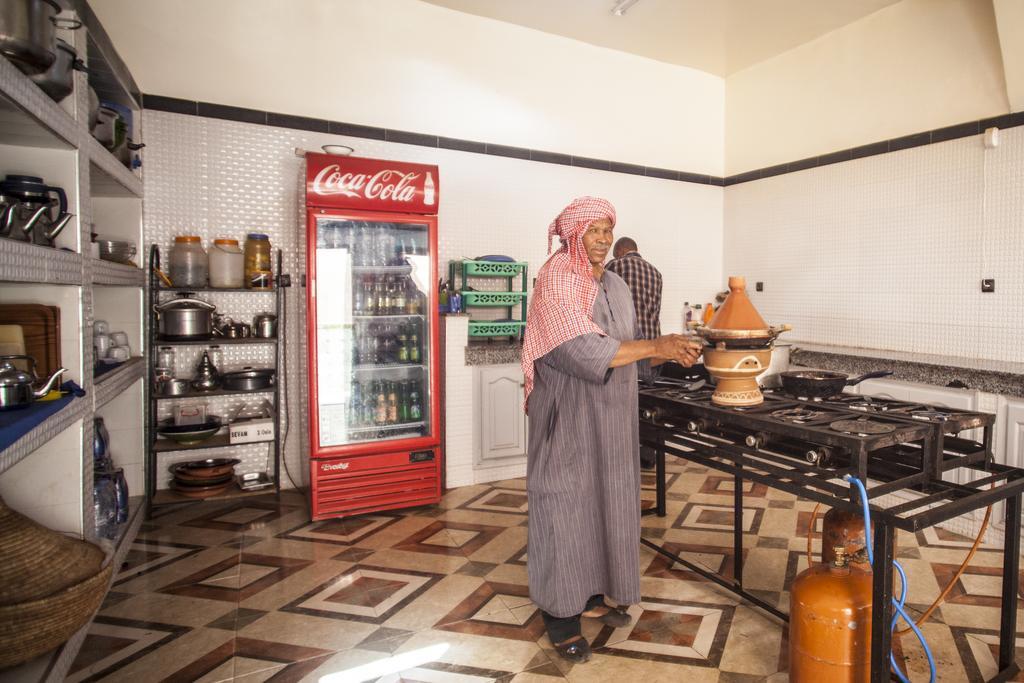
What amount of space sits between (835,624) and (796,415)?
2.13 feet

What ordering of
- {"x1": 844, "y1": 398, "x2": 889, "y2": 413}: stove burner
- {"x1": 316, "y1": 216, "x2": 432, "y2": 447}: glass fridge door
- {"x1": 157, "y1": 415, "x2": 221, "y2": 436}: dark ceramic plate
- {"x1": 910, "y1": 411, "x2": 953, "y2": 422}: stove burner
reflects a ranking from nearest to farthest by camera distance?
1. {"x1": 910, "y1": 411, "x2": 953, "y2": 422}: stove burner
2. {"x1": 844, "y1": 398, "x2": 889, "y2": 413}: stove burner
3. {"x1": 157, "y1": 415, "x2": 221, "y2": 436}: dark ceramic plate
4. {"x1": 316, "y1": 216, "x2": 432, "y2": 447}: glass fridge door

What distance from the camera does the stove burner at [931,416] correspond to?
74.7 inches

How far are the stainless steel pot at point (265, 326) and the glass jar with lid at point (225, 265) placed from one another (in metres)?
0.24

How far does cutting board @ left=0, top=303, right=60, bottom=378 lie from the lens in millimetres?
2205

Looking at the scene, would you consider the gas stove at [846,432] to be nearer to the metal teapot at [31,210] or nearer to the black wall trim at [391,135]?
the metal teapot at [31,210]

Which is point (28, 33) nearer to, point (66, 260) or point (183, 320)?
point (66, 260)

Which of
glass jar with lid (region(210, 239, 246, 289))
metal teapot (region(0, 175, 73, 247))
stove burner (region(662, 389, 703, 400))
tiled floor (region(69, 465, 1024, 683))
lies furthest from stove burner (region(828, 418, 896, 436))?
glass jar with lid (region(210, 239, 246, 289))

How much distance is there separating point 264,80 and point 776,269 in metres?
4.47

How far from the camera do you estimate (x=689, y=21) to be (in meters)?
4.77

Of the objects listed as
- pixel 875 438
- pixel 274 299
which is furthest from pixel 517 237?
pixel 875 438

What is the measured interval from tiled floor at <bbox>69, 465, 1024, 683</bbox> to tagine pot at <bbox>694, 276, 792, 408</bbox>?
1.00 m

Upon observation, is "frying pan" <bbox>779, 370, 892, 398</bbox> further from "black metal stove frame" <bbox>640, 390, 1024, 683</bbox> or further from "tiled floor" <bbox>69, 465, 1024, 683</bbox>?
"tiled floor" <bbox>69, 465, 1024, 683</bbox>

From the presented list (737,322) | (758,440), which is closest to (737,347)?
(737,322)

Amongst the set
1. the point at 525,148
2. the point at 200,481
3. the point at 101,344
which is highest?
the point at 525,148
